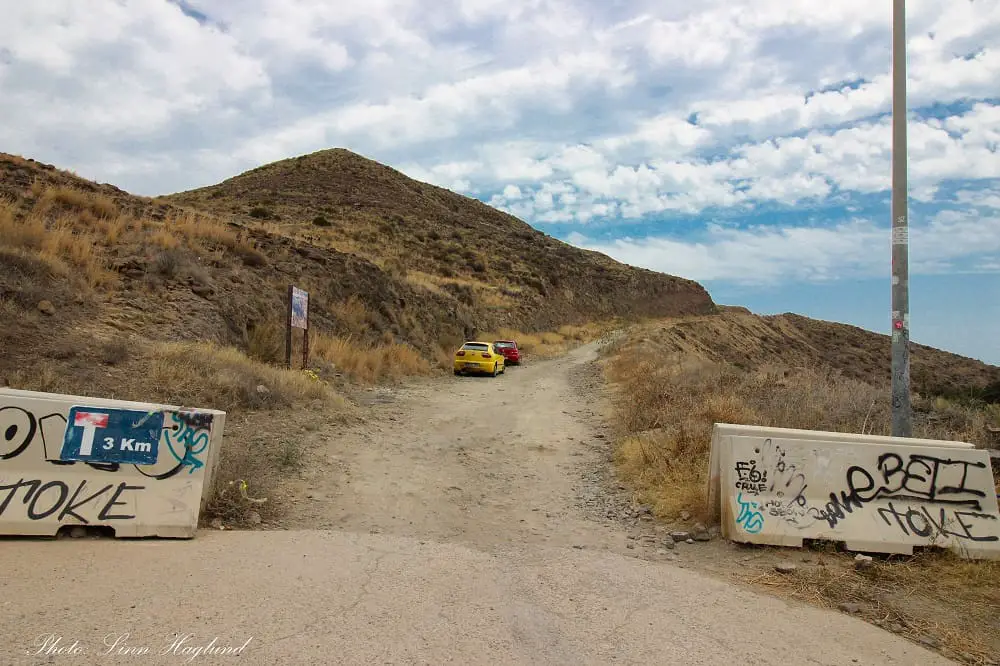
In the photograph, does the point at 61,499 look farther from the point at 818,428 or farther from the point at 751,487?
the point at 818,428

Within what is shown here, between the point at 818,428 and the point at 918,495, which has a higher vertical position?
the point at 818,428

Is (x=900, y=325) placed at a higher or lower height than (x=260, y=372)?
higher

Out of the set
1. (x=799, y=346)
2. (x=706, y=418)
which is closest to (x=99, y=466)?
(x=706, y=418)

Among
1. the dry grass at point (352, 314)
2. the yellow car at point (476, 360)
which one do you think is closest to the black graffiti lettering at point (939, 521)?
the yellow car at point (476, 360)

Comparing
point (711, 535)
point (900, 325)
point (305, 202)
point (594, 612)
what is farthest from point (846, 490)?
point (305, 202)

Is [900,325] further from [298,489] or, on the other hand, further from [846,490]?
[298,489]

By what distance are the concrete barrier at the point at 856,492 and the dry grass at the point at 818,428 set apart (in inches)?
10.2

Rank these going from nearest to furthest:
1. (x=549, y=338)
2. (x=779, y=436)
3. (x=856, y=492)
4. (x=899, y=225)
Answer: (x=856, y=492)
(x=779, y=436)
(x=899, y=225)
(x=549, y=338)

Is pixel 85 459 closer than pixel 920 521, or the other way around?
pixel 85 459

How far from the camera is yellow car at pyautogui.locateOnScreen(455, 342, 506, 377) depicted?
23469mm

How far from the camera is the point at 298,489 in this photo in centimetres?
752

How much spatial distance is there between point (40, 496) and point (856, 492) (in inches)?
282

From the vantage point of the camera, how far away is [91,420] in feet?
18.5

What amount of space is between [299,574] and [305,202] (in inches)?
2229
